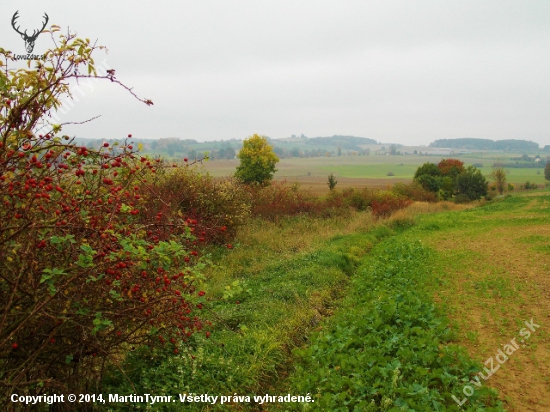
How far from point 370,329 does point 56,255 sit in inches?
192

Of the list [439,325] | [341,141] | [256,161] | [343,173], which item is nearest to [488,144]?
[341,141]

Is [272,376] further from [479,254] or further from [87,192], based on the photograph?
[479,254]

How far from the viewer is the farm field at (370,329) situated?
4930 mm

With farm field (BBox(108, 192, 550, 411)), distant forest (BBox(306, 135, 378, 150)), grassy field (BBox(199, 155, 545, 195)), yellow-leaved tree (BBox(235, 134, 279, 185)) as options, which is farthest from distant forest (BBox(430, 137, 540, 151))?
farm field (BBox(108, 192, 550, 411))

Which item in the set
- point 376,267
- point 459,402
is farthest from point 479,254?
point 459,402

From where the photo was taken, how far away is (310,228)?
18.2 meters

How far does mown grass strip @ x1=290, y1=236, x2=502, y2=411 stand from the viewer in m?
4.71

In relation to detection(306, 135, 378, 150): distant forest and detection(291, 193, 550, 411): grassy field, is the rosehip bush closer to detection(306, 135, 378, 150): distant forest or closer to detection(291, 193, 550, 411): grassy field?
detection(291, 193, 550, 411): grassy field

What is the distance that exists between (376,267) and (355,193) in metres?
16.1

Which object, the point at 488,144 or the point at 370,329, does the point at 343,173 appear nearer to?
the point at 370,329

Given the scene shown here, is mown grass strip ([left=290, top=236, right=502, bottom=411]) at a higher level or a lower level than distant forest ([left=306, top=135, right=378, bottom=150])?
lower

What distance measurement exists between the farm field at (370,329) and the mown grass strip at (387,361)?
0.02 metres

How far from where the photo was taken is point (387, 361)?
5.58m

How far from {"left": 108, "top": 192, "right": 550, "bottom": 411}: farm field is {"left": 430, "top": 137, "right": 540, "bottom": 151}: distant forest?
14626 centimetres
